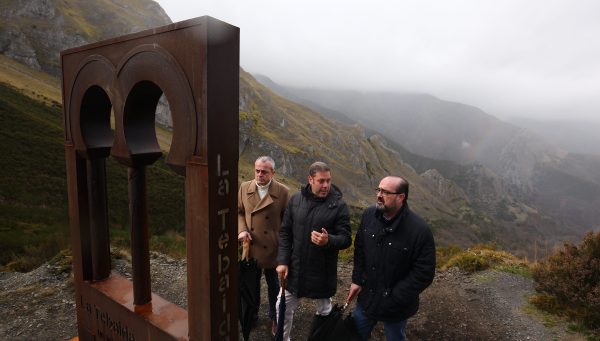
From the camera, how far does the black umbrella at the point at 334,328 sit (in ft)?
11.9

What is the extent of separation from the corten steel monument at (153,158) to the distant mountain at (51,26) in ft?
232

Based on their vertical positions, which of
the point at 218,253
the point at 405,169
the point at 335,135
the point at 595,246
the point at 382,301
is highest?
the point at 218,253

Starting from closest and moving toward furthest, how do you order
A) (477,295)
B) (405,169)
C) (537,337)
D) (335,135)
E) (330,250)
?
(330,250)
(537,337)
(477,295)
(335,135)
(405,169)

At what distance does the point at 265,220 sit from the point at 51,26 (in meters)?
→ 81.3

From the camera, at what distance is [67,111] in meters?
3.62

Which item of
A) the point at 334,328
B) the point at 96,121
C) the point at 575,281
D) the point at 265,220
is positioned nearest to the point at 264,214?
the point at 265,220

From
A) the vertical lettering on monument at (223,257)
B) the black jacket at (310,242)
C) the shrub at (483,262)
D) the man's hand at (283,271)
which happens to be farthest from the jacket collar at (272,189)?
the shrub at (483,262)

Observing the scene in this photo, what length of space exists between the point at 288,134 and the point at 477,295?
8226 centimetres

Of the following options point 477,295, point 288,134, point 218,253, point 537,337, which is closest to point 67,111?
point 218,253

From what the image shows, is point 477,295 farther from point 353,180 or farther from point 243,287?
point 353,180

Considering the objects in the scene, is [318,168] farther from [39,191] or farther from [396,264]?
[39,191]

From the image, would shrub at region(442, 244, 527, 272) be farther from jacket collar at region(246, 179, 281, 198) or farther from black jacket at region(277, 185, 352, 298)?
jacket collar at region(246, 179, 281, 198)

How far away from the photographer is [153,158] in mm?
3105

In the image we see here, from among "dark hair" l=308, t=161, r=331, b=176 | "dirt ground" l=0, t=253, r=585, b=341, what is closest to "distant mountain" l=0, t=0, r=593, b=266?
"dirt ground" l=0, t=253, r=585, b=341
